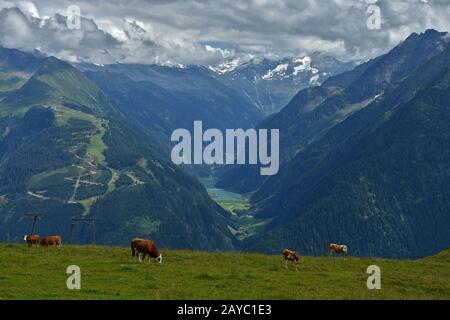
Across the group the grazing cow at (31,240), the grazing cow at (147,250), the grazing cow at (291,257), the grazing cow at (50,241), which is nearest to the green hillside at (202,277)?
the grazing cow at (291,257)

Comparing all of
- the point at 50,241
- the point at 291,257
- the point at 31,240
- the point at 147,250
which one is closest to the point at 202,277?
the point at 147,250

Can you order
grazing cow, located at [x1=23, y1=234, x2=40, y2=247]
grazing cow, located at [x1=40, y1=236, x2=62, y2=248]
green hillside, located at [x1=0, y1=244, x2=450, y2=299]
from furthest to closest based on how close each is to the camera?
1. grazing cow, located at [x1=23, y1=234, x2=40, y2=247]
2. grazing cow, located at [x1=40, y1=236, x2=62, y2=248]
3. green hillside, located at [x1=0, y1=244, x2=450, y2=299]

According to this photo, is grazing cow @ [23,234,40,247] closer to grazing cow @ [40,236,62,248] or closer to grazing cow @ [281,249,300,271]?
grazing cow @ [40,236,62,248]

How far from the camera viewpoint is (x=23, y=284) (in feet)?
146

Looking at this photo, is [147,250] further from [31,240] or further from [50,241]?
[31,240]

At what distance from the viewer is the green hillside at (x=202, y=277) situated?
139 feet

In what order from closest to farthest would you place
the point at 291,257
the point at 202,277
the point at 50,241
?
1. the point at 202,277
2. the point at 291,257
3. the point at 50,241

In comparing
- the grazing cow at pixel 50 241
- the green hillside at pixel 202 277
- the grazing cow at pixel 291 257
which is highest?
the grazing cow at pixel 50 241

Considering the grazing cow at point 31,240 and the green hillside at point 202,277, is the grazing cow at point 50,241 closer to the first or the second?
the grazing cow at point 31,240

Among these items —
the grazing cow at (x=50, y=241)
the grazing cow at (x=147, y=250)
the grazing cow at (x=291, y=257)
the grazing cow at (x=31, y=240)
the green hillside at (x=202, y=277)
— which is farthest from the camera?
the grazing cow at (x=31, y=240)

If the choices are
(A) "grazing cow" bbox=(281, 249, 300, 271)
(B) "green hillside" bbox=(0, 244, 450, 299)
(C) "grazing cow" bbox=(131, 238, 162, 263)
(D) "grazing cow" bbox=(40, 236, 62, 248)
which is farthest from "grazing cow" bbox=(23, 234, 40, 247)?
(A) "grazing cow" bbox=(281, 249, 300, 271)

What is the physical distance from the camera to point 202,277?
1969 inches

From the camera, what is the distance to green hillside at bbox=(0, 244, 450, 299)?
139ft
